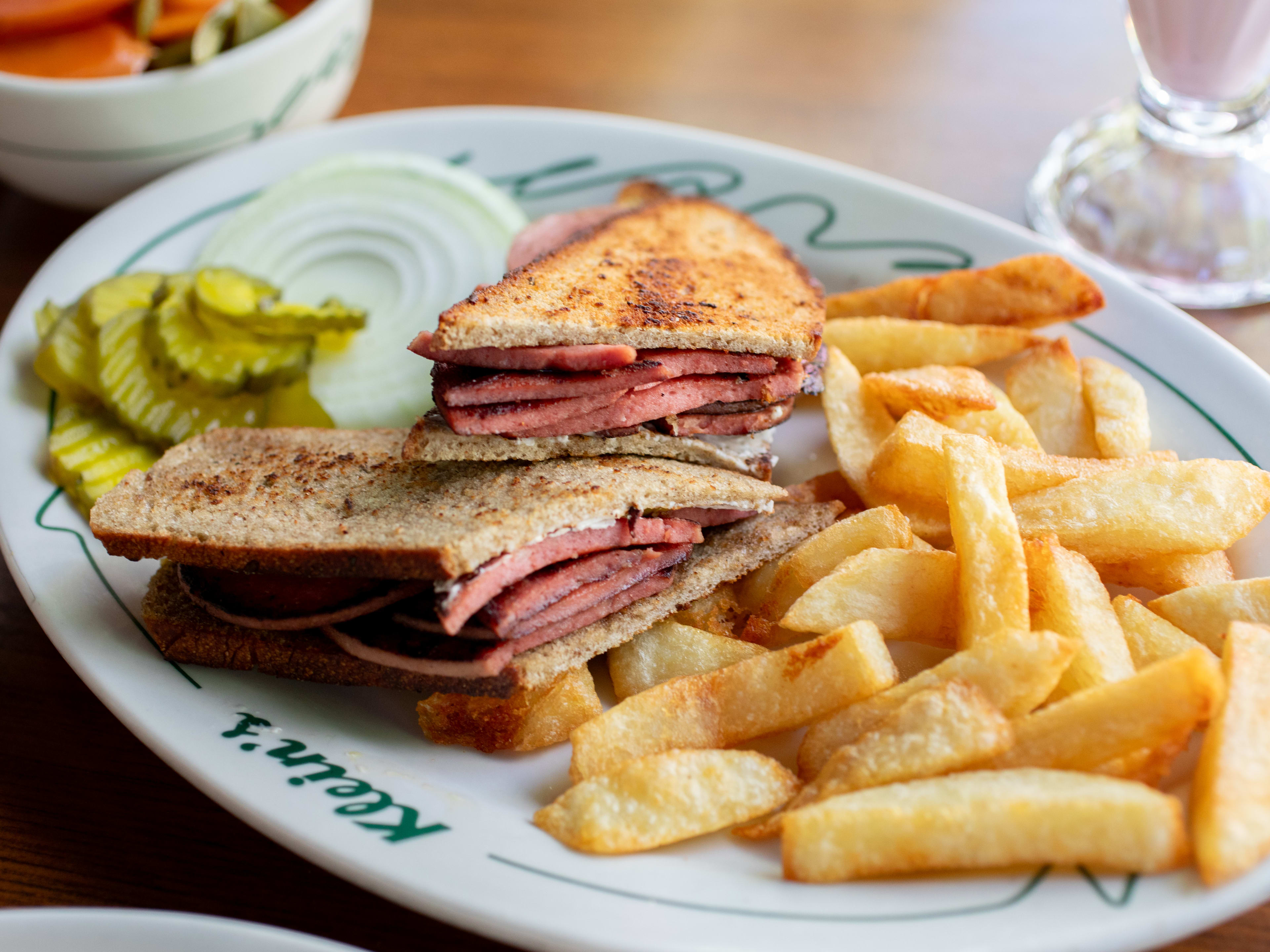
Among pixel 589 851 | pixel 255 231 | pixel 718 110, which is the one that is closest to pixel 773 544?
pixel 589 851

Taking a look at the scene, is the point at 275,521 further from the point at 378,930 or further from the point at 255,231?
the point at 255,231

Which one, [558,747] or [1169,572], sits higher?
[1169,572]

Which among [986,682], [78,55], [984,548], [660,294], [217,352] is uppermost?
[78,55]

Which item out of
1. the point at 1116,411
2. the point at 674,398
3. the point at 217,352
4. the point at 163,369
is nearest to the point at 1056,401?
the point at 1116,411

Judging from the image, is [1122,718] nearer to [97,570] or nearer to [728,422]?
[728,422]

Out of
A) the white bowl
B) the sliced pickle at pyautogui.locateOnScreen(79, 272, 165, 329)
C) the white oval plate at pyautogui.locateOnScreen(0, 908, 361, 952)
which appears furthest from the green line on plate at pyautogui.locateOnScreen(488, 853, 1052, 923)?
the white bowl

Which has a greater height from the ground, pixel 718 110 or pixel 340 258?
pixel 718 110
